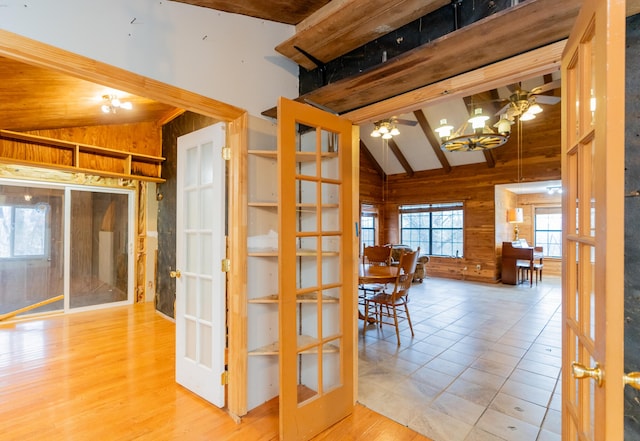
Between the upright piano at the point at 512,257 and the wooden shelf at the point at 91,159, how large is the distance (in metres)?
7.56

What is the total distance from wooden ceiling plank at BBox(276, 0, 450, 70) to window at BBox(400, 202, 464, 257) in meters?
7.19

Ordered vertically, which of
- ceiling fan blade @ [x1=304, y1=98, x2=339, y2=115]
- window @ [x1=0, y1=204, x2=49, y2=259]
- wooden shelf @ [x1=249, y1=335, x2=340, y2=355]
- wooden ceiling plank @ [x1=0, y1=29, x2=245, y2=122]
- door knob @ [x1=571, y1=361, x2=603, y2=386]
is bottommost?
wooden shelf @ [x1=249, y1=335, x2=340, y2=355]

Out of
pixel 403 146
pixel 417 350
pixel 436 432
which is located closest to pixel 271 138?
pixel 436 432

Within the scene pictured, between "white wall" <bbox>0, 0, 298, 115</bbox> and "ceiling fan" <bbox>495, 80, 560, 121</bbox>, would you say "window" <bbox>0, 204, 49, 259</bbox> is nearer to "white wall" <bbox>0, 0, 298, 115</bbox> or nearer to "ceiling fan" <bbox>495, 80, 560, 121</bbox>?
"white wall" <bbox>0, 0, 298, 115</bbox>

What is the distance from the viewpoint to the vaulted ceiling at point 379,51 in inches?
50.2

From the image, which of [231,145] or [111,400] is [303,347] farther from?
[111,400]

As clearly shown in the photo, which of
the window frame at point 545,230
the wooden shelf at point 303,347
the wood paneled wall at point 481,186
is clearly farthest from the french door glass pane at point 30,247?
the window frame at point 545,230

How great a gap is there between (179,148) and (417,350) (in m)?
3.14

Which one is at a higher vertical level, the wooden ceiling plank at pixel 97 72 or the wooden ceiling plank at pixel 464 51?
the wooden ceiling plank at pixel 464 51

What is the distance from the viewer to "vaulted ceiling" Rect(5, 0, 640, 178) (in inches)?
50.2

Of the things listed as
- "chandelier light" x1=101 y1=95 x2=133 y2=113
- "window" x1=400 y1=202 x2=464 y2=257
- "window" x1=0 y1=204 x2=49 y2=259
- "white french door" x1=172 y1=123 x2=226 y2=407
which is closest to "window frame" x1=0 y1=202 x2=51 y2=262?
"window" x1=0 y1=204 x2=49 y2=259

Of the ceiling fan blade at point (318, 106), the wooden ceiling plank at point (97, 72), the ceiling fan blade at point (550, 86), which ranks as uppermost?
the ceiling fan blade at point (550, 86)

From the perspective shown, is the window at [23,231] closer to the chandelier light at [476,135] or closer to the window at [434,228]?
the chandelier light at [476,135]

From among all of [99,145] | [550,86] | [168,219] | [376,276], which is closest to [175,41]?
[376,276]
